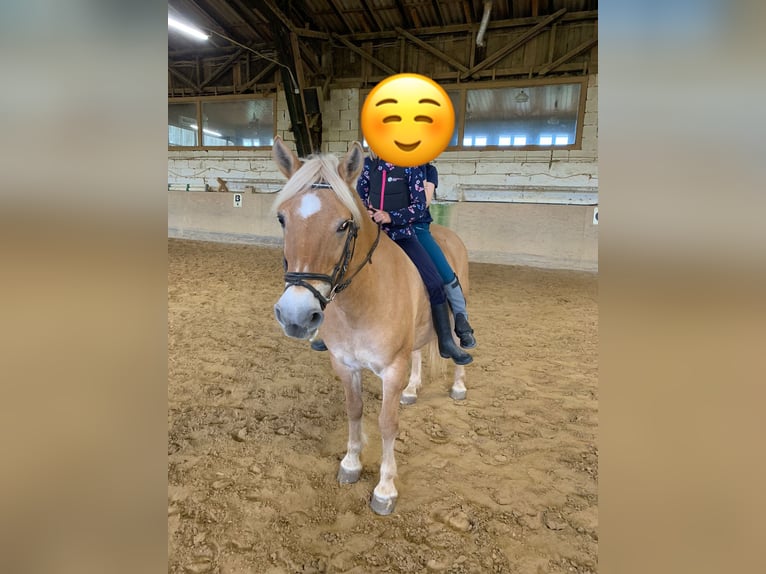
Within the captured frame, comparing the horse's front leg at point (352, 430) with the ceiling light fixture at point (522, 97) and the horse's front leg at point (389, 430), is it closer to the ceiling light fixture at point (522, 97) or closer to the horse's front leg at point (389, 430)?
the horse's front leg at point (389, 430)

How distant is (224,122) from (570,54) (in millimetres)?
7971

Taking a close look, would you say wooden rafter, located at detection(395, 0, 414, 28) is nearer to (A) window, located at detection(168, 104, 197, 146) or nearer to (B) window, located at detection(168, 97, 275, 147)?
(B) window, located at detection(168, 97, 275, 147)

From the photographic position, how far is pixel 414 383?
103 inches

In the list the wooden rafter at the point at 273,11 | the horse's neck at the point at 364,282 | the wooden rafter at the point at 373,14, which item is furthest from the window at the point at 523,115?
the horse's neck at the point at 364,282

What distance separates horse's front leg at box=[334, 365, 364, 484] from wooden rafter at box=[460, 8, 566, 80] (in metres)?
7.85

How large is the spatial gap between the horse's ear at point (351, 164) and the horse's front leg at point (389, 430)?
784mm

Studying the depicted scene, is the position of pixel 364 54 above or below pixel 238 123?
above

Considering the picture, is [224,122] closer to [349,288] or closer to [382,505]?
[349,288]

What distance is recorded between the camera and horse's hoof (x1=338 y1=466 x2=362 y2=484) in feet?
5.76

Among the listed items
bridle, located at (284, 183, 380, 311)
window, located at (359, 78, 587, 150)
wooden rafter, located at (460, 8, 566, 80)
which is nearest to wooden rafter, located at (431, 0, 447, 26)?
wooden rafter, located at (460, 8, 566, 80)

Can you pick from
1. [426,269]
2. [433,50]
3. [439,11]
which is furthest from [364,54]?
[426,269]
